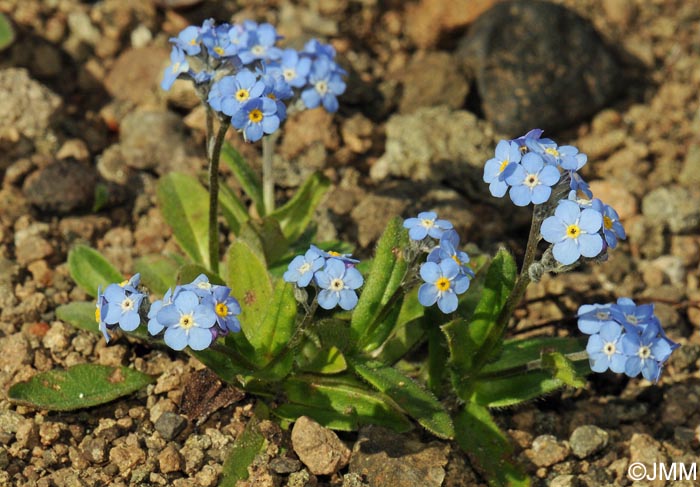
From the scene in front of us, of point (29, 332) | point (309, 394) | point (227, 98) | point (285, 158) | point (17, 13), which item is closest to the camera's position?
point (227, 98)

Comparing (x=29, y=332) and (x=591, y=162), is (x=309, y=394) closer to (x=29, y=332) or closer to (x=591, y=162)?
(x=29, y=332)

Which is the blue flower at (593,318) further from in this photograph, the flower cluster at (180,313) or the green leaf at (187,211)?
the green leaf at (187,211)

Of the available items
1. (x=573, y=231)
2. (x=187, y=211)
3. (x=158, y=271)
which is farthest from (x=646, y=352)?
(x=187, y=211)

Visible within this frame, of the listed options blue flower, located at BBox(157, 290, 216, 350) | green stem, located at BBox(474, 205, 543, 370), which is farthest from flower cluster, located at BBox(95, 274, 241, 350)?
green stem, located at BBox(474, 205, 543, 370)

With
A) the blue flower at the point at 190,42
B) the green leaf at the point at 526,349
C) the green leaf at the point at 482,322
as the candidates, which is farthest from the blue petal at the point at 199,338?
the green leaf at the point at 526,349

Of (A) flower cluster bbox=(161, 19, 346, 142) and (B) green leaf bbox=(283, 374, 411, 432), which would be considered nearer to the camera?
(A) flower cluster bbox=(161, 19, 346, 142)

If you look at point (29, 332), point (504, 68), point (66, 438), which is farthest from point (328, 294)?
point (504, 68)

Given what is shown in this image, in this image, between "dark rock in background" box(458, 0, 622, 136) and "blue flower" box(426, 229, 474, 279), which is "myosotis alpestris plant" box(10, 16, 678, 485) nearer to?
"blue flower" box(426, 229, 474, 279)
